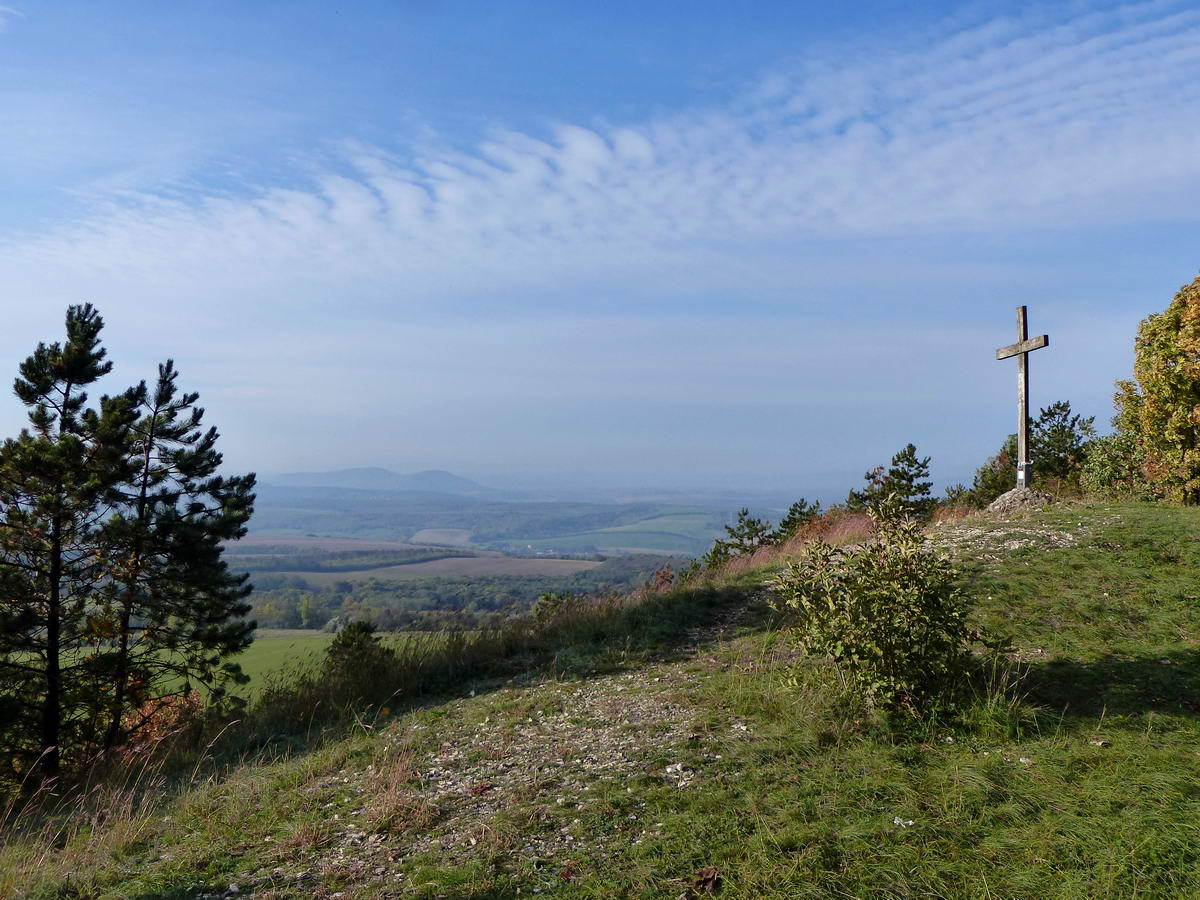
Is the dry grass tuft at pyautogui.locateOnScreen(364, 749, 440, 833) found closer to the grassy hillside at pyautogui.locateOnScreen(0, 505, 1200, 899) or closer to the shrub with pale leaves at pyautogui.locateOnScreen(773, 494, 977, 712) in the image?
the grassy hillside at pyautogui.locateOnScreen(0, 505, 1200, 899)

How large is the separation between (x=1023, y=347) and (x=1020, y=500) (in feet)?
11.3

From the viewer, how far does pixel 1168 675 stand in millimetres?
7352

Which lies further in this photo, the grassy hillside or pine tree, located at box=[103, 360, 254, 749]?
pine tree, located at box=[103, 360, 254, 749]

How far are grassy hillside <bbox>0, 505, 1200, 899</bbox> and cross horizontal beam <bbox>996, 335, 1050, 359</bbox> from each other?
8.77 meters

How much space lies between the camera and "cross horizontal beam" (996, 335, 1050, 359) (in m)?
16.3

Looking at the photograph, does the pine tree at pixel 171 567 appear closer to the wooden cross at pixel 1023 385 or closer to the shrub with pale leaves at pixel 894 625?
the shrub with pale leaves at pixel 894 625

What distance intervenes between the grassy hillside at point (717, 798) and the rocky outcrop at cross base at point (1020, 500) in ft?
23.5

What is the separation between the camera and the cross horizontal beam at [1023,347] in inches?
642

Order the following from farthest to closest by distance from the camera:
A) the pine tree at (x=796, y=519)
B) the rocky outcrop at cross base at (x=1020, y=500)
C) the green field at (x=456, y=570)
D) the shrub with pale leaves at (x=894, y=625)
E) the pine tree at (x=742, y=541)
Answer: the green field at (x=456, y=570), the pine tree at (x=796, y=519), the pine tree at (x=742, y=541), the rocky outcrop at cross base at (x=1020, y=500), the shrub with pale leaves at (x=894, y=625)

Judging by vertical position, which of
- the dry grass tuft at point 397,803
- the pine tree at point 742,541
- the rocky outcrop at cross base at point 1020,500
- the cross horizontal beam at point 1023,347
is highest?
the cross horizontal beam at point 1023,347

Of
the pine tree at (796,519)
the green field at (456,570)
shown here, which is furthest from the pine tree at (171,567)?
the green field at (456,570)

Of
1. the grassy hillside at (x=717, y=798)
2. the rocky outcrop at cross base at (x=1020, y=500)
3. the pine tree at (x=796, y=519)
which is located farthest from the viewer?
the pine tree at (x=796, y=519)

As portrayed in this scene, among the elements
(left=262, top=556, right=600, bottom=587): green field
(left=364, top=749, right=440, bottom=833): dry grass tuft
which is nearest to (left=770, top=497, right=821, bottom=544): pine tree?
(left=364, top=749, right=440, bottom=833): dry grass tuft

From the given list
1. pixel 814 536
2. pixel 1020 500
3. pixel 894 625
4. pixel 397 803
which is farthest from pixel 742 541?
pixel 397 803
